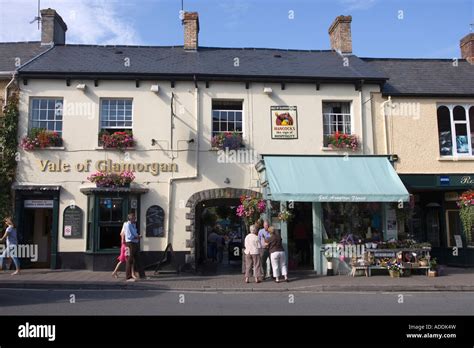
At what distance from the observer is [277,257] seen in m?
12.9

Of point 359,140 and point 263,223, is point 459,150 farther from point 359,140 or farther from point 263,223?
point 263,223

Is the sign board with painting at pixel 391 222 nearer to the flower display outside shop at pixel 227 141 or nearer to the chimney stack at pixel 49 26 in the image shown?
the flower display outside shop at pixel 227 141

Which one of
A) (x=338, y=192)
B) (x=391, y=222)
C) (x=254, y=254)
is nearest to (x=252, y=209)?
(x=254, y=254)

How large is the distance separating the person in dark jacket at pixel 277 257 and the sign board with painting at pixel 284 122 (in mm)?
4167

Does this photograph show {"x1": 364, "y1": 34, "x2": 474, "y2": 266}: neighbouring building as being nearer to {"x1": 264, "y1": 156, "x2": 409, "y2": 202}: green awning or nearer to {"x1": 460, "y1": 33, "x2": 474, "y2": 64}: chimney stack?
{"x1": 264, "y1": 156, "x2": 409, "y2": 202}: green awning

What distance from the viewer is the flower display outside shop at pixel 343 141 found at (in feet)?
52.1

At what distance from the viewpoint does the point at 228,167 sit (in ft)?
51.2

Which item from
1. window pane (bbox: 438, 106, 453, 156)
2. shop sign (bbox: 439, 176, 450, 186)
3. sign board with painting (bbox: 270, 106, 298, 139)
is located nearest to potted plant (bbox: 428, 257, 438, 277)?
shop sign (bbox: 439, 176, 450, 186)

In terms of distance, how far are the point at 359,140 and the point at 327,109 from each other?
5.39 ft

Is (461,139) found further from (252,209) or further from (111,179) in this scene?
(111,179)

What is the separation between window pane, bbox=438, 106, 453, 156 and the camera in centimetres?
1650

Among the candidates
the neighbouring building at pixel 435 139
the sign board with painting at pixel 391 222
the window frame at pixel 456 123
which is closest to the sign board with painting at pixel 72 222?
the sign board with painting at pixel 391 222

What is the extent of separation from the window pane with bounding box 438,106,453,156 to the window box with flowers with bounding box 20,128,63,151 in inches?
543
